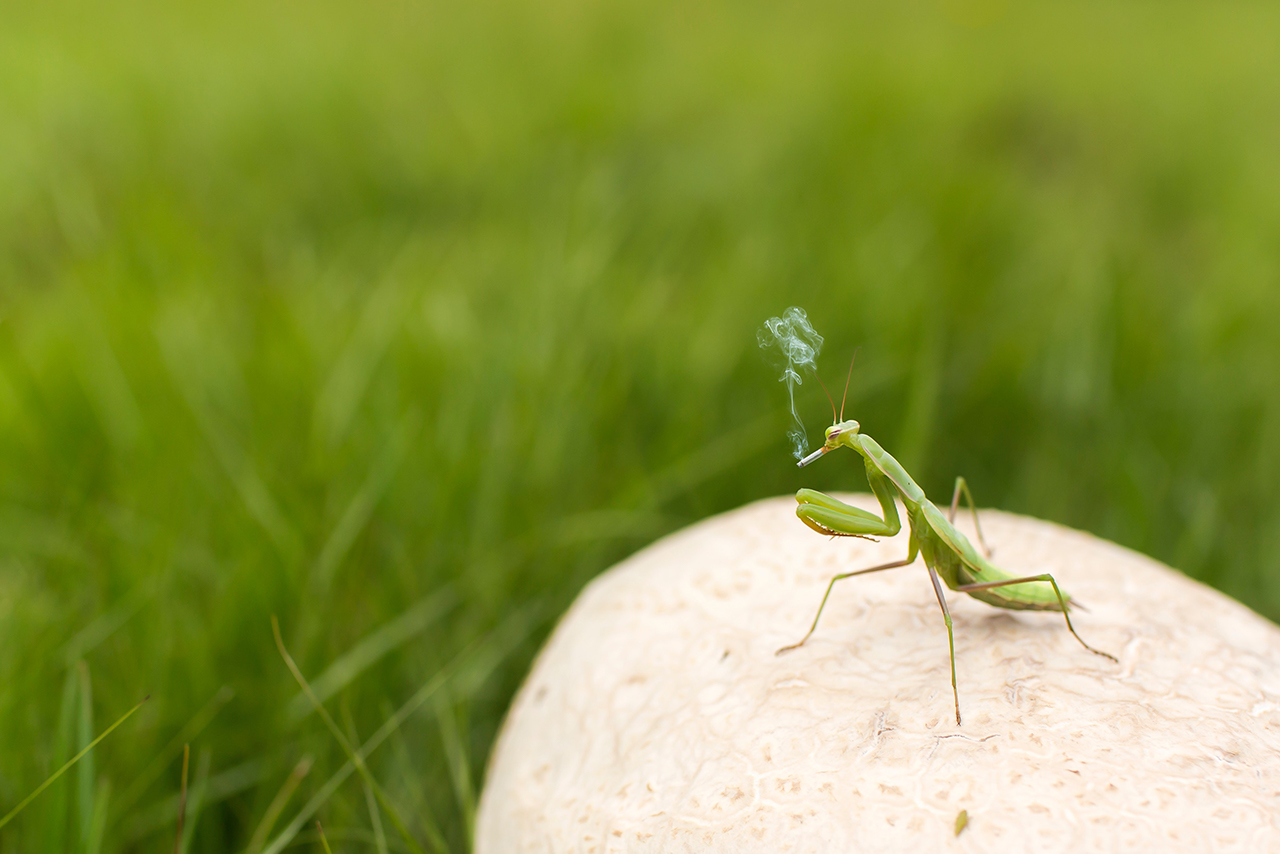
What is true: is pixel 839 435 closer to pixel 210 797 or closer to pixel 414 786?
pixel 414 786

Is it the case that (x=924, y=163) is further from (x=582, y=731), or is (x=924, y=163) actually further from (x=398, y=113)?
(x=582, y=731)

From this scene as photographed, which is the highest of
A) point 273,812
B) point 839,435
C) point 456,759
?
point 839,435

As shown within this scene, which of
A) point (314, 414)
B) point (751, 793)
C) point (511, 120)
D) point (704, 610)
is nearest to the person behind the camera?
point (751, 793)

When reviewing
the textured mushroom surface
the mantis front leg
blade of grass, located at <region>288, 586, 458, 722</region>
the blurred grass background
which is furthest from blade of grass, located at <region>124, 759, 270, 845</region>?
the mantis front leg

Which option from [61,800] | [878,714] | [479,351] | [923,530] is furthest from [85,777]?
[479,351]

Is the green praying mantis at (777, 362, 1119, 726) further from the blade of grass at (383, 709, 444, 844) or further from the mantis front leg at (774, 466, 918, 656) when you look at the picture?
the blade of grass at (383, 709, 444, 844)

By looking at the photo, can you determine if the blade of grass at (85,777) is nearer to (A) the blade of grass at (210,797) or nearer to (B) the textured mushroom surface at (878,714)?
(A) the blade of grass at (210,797)

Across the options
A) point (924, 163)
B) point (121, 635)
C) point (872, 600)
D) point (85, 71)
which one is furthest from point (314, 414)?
point (85, 71)
